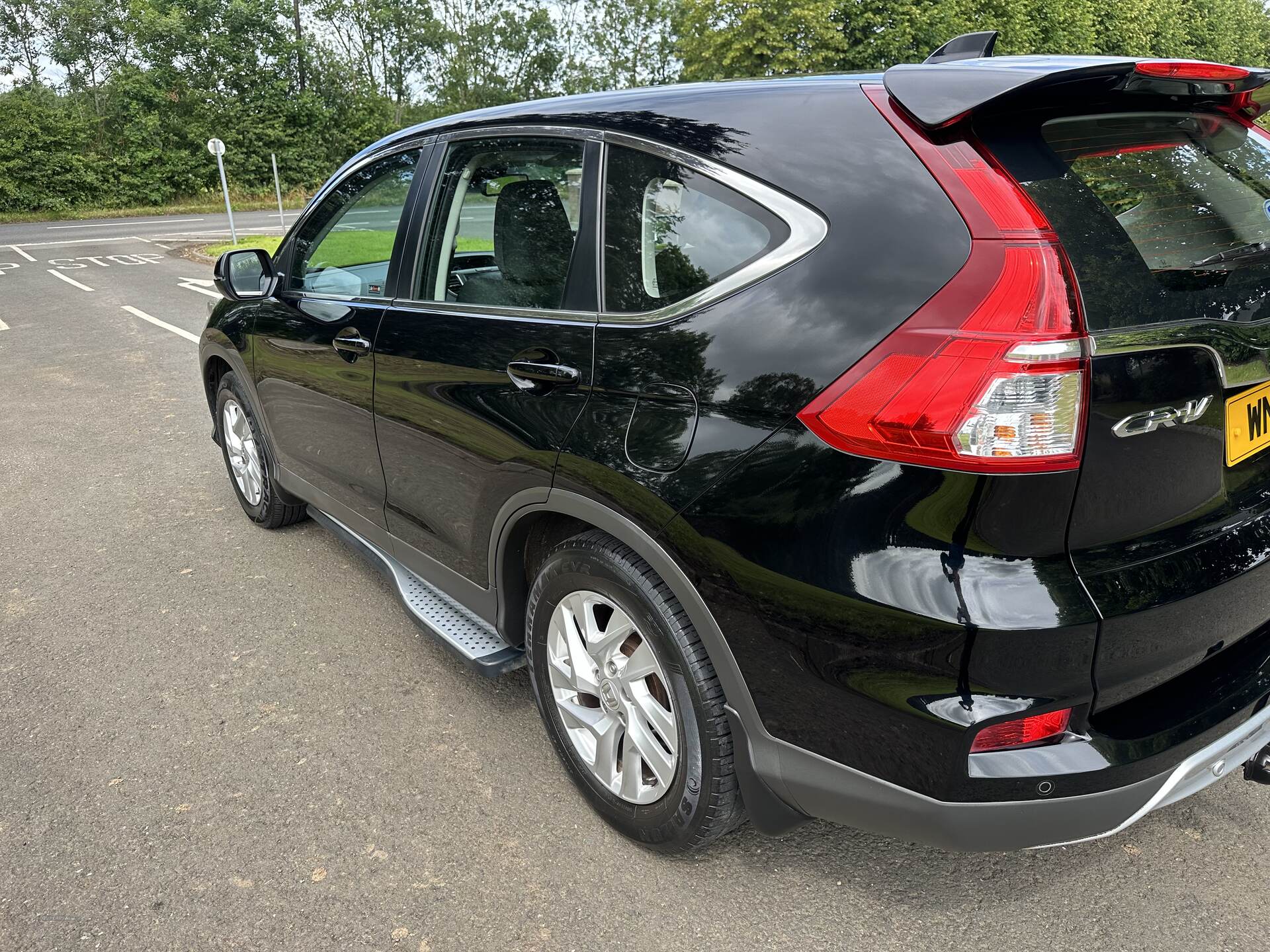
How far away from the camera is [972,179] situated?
5.50 ft

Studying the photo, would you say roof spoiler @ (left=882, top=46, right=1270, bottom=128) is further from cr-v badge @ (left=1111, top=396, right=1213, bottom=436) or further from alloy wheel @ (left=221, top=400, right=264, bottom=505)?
alloy wheel @ (left=221, top=400, right=264, bottom=505)

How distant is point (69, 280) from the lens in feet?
54.2

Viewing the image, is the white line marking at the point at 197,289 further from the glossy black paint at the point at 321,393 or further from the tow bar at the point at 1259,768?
the tow bar at the point at 1259,768

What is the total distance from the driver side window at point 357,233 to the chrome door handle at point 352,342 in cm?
14

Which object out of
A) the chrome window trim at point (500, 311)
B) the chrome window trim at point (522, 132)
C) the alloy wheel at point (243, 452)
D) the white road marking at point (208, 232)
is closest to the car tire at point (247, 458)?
the alloy wheel at point (243, 452)

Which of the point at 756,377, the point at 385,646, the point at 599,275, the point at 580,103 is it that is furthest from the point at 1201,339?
the point at 385,646

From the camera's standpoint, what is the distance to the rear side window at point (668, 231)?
76.0 inches

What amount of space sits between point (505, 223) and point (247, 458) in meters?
2.45

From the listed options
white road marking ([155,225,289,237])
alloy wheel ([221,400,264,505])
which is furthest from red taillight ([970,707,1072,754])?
white road marking ([155,225,289,237])

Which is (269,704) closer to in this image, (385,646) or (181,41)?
(385,646)

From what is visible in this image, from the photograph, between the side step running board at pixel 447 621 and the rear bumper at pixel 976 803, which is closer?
the rear bumper at pixel 976 803

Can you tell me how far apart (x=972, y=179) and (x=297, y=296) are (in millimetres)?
Answer: 2729

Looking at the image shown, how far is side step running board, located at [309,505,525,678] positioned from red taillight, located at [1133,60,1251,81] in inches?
83.9

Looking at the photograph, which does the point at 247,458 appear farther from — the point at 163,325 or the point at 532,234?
the point at 163,325
